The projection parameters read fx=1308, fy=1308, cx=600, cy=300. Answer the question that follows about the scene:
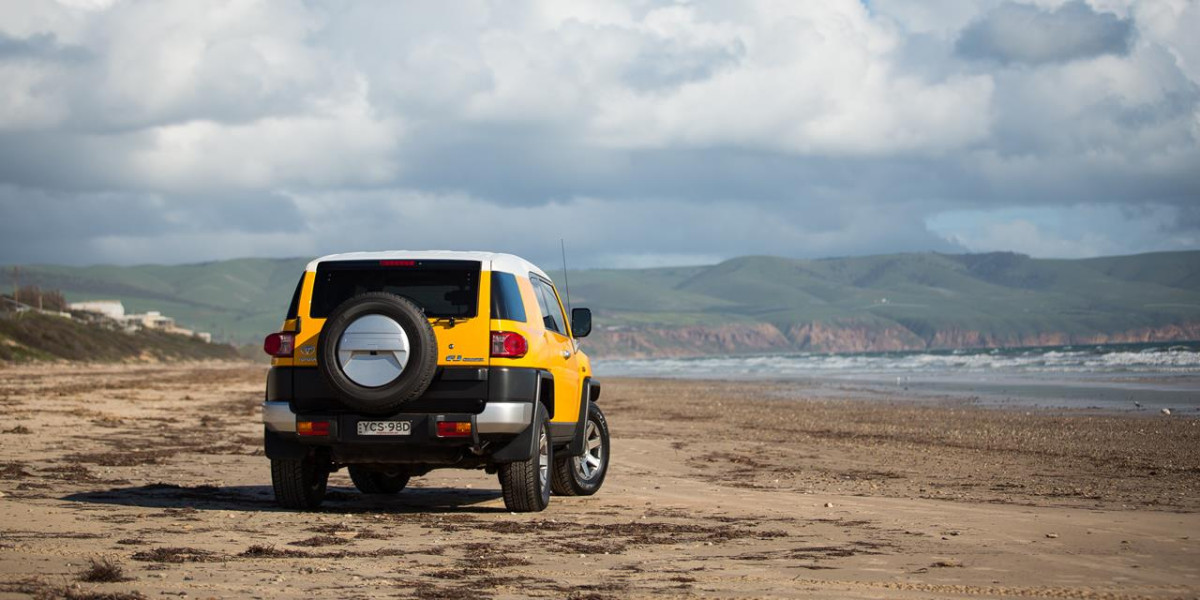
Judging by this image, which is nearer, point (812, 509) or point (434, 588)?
point (434, 588)

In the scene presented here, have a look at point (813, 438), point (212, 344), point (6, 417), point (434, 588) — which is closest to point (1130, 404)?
point (813, 438)

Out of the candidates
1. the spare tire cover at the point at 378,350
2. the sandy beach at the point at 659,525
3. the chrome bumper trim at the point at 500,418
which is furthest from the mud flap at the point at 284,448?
the chrome bumper trim at the point at 500,418

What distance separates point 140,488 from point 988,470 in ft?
31.8

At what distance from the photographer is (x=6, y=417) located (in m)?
23.0

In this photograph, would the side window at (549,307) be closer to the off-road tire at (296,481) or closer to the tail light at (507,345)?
the tail light at (507,345)

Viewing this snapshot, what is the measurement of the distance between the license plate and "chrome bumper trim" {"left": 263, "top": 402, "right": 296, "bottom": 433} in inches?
24.2

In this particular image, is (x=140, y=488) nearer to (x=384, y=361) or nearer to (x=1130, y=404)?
(x=384, y=361)

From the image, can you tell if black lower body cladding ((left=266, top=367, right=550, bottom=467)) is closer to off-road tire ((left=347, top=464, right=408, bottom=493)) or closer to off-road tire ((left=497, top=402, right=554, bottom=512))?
off-road tire ((left=497, top=402, right=554, bottom=512))

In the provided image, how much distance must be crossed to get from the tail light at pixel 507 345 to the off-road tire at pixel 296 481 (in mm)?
1951

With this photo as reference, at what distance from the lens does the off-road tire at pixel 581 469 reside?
42.7 ft

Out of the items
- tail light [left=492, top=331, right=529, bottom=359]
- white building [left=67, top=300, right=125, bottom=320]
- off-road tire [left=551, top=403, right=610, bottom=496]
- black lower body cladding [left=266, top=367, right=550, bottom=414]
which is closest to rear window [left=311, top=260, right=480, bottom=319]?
tail light [left=492, top=331, right=529, bottom=359]

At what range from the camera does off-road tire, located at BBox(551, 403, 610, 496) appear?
512 inches

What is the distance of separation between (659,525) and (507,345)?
6.28ft

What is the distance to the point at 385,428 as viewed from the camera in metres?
10.6
